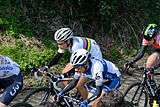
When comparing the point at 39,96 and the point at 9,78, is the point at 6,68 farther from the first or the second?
the point at 39,96

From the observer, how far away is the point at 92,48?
344 inches

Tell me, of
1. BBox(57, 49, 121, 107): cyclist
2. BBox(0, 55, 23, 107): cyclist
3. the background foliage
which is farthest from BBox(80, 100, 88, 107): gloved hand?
the background foliage

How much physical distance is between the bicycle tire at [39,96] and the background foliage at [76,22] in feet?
11.7

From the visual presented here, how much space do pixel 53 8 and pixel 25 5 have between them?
83 cm

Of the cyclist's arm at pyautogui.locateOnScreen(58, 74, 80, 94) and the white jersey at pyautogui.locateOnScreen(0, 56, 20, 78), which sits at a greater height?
the white jersey at pyautogui.locateOnScreen(0, 56, 20, 78)

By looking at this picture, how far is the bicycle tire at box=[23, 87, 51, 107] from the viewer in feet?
25.2

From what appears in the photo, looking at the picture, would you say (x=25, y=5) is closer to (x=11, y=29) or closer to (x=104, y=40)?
(x=11, y=29)

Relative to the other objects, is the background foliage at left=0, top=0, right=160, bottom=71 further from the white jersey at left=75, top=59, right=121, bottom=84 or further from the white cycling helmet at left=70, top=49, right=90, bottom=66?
the white cycling helmet at left=70, top=49, right=90, bottom=66

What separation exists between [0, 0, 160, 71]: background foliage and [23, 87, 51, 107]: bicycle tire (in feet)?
11.7

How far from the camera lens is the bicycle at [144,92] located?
28.5ft

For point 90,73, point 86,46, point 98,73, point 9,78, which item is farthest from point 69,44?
point 9,78

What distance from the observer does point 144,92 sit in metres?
8.86

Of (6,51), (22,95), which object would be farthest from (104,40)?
(22,95)

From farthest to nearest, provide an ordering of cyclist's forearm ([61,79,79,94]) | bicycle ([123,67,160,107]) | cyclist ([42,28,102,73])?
bicycle ([123,67,160,107])
cyclist ([42,28,102,73])
cyclist's forearm ([61,79,79,94])
